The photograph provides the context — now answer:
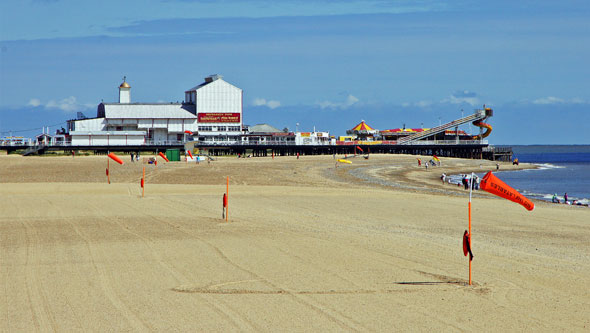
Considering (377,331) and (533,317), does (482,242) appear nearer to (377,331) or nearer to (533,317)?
(533,317)

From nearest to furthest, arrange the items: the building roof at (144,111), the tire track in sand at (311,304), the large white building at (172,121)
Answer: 1. the tire track in sand at (311,304)
2. the large white building at (172,121)
3. the building roof at (144,111)

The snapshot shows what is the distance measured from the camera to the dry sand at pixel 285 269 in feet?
28.4

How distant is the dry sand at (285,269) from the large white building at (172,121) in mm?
70305

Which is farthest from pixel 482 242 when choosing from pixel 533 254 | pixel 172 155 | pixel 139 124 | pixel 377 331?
pixel 139 124

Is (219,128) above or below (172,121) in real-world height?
below

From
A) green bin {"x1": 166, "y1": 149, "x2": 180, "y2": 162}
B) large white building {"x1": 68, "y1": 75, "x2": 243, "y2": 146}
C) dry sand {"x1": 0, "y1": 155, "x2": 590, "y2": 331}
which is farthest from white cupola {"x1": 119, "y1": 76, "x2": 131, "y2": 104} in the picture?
dry sand {"x1": 0, "y1": 155, "x2": 590, "y2": 331}

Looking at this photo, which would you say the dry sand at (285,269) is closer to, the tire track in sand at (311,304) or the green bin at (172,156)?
the tire track in sand at (311,304)

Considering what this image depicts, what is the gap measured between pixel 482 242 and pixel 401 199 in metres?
11.6

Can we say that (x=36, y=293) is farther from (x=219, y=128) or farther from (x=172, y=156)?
(x=219, y=128)

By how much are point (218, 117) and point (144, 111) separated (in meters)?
10.4

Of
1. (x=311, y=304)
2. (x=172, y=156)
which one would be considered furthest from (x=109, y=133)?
(x=311, y=304)

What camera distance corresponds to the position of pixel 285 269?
11.7 metres

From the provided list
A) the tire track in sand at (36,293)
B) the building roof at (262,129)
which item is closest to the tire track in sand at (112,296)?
the tire track in sand at (36,293)

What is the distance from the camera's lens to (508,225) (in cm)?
1923
